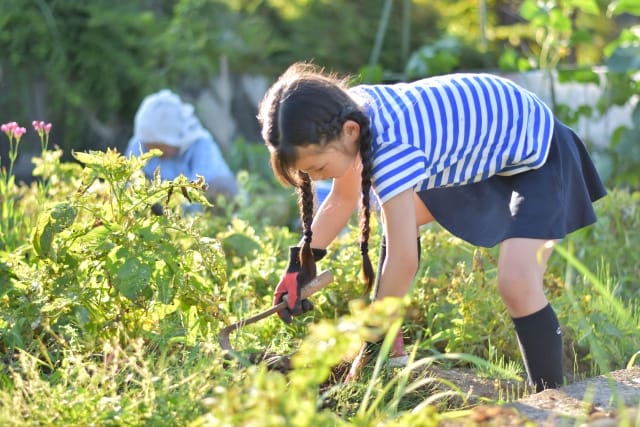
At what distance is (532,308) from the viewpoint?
98.2 inches

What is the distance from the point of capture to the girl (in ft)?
7.63

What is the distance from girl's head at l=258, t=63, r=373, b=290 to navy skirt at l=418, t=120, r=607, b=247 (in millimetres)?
424

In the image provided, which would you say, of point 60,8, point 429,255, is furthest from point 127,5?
point 429,255

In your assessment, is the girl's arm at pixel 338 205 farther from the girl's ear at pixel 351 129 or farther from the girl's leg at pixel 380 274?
the girl's ear at pixel 351 129

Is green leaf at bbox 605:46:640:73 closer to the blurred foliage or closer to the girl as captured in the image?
the blurred foliage

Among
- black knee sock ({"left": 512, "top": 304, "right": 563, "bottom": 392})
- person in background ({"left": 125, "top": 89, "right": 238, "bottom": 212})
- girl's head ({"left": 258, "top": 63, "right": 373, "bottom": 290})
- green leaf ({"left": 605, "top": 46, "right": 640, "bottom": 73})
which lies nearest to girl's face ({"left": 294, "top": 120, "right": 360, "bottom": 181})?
girl's head ({"left": 258, "top": 63, "right": 373, "bottom": 290})

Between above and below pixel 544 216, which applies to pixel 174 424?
below

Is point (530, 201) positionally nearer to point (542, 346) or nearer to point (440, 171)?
point (440, 171)

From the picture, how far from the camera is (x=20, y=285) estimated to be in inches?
95.3

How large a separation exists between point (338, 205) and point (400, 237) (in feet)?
1.57

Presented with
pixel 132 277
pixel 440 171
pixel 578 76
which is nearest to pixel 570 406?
pixel 440 171

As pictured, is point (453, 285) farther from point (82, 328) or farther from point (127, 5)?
point (127, 5)

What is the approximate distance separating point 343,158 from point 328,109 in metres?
0.13

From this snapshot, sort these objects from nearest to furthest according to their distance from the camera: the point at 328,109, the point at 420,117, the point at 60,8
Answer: the point at 328,109, the point at 420,117, the point at 60,8
